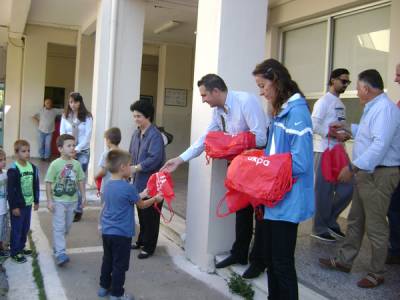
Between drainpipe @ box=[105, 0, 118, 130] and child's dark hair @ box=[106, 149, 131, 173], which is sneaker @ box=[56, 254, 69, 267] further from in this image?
drainpipe @ box=[105, 0, 118, 130]

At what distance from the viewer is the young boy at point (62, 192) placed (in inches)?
185

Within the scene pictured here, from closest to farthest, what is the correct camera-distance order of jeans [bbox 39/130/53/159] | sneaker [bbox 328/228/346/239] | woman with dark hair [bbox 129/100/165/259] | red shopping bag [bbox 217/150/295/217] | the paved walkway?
red shopping bag [bbox 217/150/295/217]
the paved walkway
woman with dark hair [bbox 129/100/165/259]
sneaker [bbox 328/228/346/239]
jeans [bbox 39/130/53/159]

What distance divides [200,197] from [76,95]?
2.87 metres

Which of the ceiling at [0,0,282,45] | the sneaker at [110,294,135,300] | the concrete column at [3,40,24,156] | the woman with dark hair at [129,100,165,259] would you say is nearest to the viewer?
the sneaker at [110,294,135,300]

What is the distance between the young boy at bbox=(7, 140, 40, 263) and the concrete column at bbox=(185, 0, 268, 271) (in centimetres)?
167

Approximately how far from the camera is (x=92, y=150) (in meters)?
8.59

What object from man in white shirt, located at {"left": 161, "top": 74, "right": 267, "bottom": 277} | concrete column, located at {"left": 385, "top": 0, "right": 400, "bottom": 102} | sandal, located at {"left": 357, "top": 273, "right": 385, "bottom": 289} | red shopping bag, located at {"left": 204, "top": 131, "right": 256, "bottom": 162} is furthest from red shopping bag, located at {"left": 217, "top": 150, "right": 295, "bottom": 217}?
concrete column, located at {"left": 385, "top": 0, "right": 400, "bottom": 102}

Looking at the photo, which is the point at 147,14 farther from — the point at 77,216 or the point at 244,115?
the point at 244,115

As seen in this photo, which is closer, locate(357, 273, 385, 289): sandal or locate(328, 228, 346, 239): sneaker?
locate(357, 273, 385, 289): sandal

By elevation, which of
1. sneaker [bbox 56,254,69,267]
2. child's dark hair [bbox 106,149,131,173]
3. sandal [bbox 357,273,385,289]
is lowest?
sneaker [bbox 56,254,69,267]

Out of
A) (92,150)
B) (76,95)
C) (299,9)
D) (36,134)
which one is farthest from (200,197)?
(36,134)

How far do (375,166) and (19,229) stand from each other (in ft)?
11.2

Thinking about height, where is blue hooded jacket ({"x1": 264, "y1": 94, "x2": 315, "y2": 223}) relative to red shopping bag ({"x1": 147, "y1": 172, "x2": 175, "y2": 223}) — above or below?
above

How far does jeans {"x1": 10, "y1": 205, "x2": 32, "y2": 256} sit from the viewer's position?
470 centimetres
